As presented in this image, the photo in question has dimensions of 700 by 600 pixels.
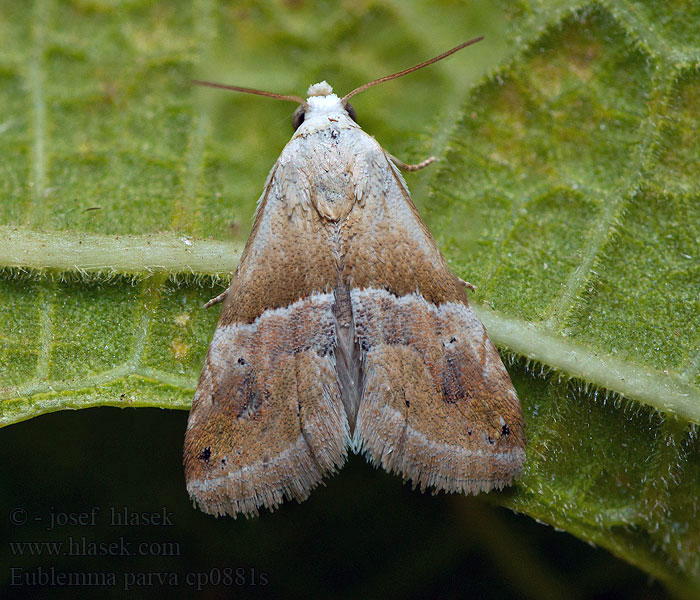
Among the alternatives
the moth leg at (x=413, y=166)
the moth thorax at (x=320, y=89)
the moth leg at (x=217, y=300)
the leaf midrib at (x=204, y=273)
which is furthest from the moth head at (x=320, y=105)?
the moth leg at (x=217, y=300)

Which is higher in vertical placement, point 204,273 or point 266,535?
point 204,273

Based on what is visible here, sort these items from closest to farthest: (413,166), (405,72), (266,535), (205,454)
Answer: (205,454) → (405,72) → (413,166) → (266,535)

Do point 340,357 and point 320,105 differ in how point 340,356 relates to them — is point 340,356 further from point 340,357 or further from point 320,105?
point 320,105

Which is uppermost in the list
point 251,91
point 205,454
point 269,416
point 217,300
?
point 251,91

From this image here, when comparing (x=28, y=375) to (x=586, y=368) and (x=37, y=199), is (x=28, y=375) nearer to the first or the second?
(x=37, y=199)

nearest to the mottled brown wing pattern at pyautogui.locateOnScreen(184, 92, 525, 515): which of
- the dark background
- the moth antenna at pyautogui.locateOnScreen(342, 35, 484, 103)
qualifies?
the moth antenna at pyautogui.locateOnScreen(342, 35, 484, 103)

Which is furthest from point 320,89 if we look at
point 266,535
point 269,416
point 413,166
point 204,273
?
point 266,535

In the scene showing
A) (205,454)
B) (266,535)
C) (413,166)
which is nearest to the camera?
(205,454)
